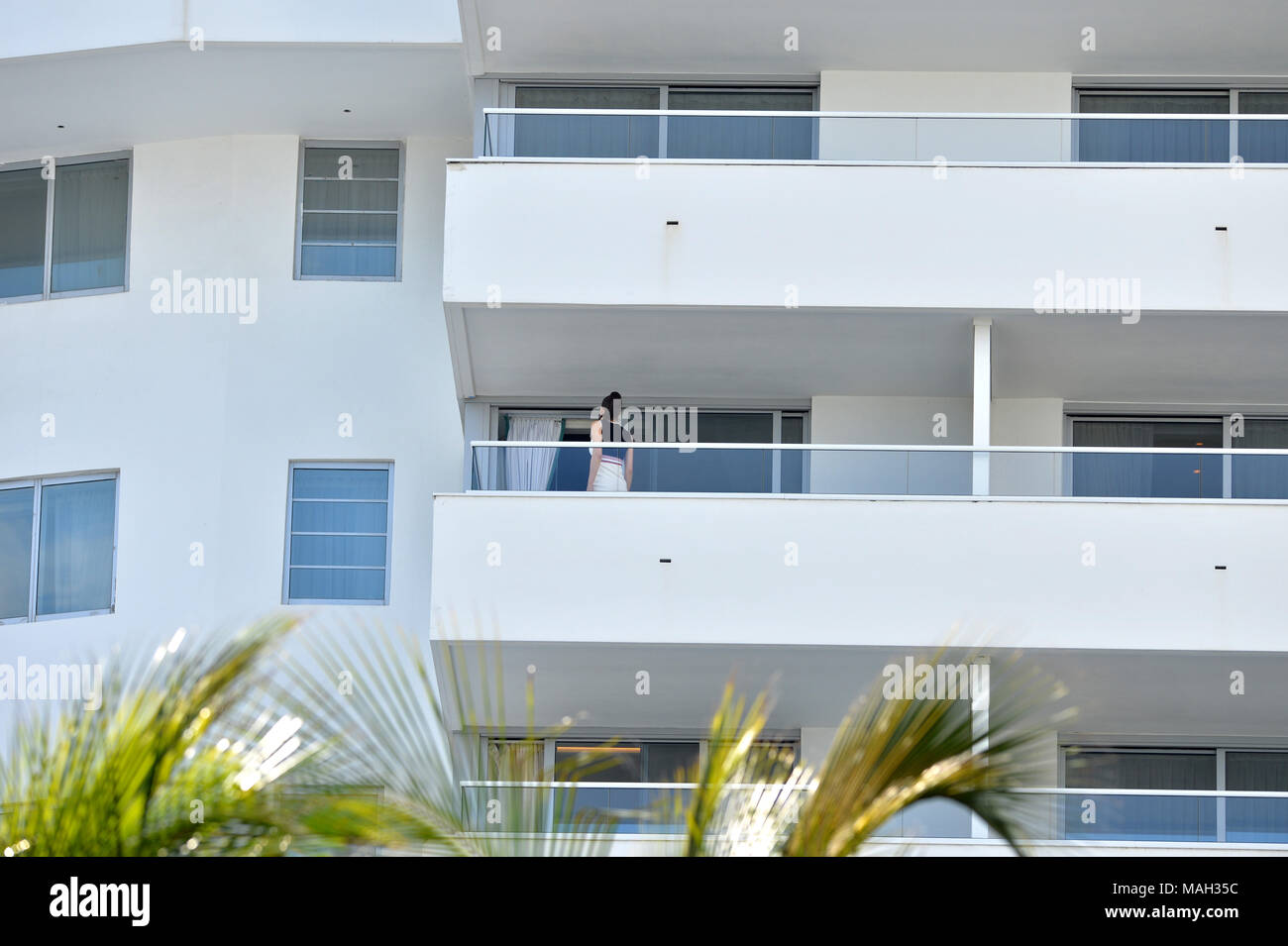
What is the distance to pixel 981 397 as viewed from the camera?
47.7 ft

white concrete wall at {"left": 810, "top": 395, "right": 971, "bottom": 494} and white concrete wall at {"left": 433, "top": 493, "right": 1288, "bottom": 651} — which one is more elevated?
white concrete wall at {"left": 810, "top": 395, "right": 971, "bottom": 494}

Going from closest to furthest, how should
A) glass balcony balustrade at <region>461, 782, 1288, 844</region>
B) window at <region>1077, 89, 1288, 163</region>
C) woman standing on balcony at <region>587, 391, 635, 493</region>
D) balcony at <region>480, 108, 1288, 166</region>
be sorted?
glass balcony balustrade at <region>461, 782, 1288, 844</region>
woman standing on balcony at <region>587, 391, 635, 493</region>
balcony at <region>480, 108, 1288, 166</region>
window at <region>1077, 89, 1288, 163</region>

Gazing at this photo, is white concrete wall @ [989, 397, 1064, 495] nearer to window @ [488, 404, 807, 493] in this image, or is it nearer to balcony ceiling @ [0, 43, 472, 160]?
window @ [488, 404, 807, 493]

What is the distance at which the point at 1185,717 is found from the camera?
15.3 metres

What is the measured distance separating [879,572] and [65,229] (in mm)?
8403

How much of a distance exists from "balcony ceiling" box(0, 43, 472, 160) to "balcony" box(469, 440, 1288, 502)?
140 inches

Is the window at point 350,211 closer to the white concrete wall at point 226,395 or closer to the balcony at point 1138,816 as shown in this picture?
the white concrete wall at point 226,395

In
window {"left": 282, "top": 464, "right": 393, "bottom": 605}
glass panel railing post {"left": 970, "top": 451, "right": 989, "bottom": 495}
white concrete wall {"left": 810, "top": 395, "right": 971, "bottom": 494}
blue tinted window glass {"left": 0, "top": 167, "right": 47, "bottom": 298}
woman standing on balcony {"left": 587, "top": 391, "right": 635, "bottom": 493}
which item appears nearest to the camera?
glass panel railing post {"left": 970, "top": 451, "right": 989, "bottom": 495}

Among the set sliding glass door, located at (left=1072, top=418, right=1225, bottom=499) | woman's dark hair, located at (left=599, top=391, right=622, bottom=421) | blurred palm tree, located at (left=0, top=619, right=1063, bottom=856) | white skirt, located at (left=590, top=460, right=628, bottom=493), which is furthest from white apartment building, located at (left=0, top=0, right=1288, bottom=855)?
blurred palm tree, located at (left=0, top=619, right=1063, bottom=856)

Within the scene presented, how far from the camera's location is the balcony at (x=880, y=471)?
562 inches

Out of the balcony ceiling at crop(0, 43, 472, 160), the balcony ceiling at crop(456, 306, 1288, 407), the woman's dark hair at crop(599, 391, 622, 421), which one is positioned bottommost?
the woman's dark hair at crop(599, 391, 622, 421)

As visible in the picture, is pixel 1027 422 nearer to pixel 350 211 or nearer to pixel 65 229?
pixel 350 211

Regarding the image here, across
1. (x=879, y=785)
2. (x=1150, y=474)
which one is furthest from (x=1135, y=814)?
(x=879, y=785)

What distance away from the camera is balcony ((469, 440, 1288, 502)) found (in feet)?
46.8
